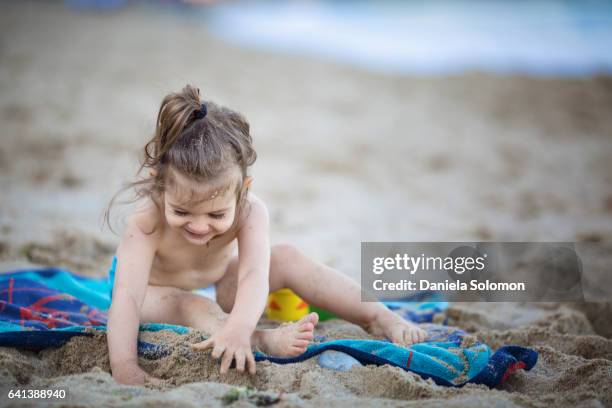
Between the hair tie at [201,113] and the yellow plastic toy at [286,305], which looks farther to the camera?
the yellow plastic toy at [286,305]

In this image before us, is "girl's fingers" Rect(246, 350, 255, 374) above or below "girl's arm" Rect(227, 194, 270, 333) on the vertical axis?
below

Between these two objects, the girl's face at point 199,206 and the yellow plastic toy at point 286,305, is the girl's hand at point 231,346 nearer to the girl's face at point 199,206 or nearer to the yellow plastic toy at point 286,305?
the girl's face at point 199,206

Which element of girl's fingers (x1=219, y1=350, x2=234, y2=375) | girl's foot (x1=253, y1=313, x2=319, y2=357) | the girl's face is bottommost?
girl's fingers (x1=219, y1=350, x2=234, y2=375)

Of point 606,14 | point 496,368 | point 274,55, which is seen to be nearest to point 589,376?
point 496,368

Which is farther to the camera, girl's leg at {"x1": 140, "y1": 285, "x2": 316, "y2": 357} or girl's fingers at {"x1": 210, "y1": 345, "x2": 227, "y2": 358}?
girl's leg at {"x1": 140, "y1": 285, "x2": 316, "y2": 357}

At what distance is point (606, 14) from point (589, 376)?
40.0 feet

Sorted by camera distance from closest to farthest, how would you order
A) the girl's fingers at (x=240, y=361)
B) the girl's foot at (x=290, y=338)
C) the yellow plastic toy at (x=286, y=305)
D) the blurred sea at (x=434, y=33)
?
the girl's fingers at (x=240, y=361)
the girl's foot at (x=290, y=338)
the yellow plastic toy at (x=286, y=305)
the blurred sea at (x=434, y=33)

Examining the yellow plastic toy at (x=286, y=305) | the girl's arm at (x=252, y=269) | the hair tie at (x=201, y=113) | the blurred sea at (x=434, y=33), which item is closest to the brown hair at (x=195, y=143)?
the hair tie at (x=201, y=113)

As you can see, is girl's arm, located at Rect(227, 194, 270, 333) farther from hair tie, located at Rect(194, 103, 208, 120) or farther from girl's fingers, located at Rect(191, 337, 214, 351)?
hair tie, located at Rect(194, 103, 208, 120)

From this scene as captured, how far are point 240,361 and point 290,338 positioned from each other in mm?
206

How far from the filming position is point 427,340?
2.10 m

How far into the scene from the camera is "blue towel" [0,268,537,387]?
179 cm

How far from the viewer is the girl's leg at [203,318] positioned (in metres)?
1.86

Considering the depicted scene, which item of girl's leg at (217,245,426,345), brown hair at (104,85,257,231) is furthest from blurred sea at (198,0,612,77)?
brown hair at (104,85,257,231)
